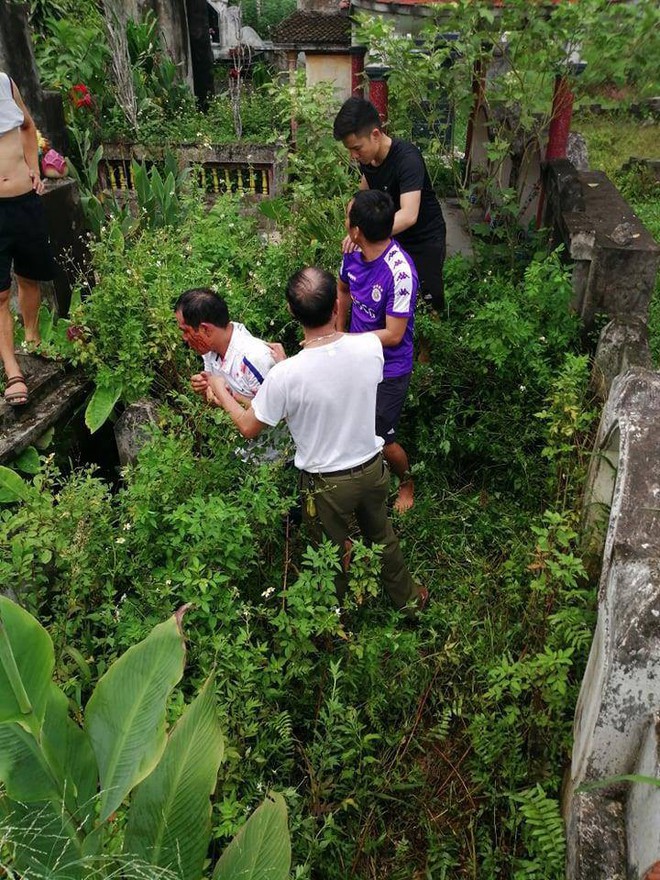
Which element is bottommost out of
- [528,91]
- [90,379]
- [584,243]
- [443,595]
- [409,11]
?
[443,595]

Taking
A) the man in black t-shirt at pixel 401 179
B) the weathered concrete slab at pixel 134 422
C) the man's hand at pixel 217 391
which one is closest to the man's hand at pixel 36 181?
the weathered concrete slab at pixel 134 422

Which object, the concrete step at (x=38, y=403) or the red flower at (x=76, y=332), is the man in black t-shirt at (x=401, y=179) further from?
the concrete step at (x=38, y=403)

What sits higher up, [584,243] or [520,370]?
[584,243]

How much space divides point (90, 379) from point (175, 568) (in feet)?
6.18

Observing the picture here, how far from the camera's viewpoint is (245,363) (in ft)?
10.3

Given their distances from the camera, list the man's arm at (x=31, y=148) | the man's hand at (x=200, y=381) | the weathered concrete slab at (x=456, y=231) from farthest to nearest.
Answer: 1. the weathered concrete slab at (x=456, y=231)
2. the man's arm at (x=31, y=148)
3. the man's hand at (x=200, y=381)

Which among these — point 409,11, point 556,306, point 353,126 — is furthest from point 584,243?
point 409,11

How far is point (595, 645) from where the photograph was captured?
95.4 inches

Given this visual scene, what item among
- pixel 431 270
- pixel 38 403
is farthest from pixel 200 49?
pixel 38 403

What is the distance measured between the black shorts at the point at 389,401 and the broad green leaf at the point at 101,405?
136cm

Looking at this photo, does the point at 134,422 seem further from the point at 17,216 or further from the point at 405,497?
the point at 405,497

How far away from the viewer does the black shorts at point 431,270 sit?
4.12 meters

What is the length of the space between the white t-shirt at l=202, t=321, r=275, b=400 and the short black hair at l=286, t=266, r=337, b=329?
0.49 metres

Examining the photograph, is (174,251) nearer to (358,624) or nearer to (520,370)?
(520,370)
